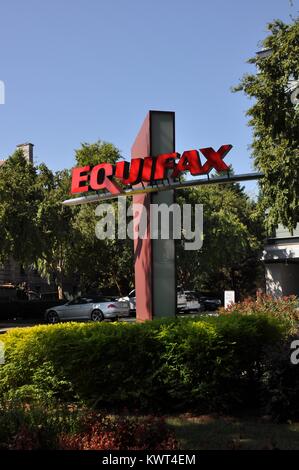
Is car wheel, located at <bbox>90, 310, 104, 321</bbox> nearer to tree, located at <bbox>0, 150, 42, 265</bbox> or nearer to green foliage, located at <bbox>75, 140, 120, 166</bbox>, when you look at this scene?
tree, located at <bbox>0, 150, 42, 265</bbox>

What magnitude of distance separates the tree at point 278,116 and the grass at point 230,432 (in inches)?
368

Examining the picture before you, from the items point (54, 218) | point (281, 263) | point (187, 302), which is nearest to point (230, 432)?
point (54, 218)

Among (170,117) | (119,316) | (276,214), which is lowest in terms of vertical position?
(119,316)

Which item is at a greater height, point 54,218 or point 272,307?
point 54,218

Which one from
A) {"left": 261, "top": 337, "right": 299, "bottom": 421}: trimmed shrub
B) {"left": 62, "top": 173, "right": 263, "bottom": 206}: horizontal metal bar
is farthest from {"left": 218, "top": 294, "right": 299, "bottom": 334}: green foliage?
{"left": 261, "top": 337, "right": 299, "bottom": 421}: trimmed shrub

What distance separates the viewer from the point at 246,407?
759 centimetres

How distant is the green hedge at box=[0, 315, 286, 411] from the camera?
7.30 meters

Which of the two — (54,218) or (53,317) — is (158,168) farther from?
(53,317)

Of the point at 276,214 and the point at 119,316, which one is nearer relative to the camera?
the point at 276,214

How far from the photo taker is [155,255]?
1023cm

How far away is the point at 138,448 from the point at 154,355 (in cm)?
315

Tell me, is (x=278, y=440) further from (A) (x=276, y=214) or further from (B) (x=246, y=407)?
(A) (x=276, y=214)

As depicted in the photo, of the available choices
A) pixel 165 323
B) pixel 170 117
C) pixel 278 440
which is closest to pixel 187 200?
pixel 170 117

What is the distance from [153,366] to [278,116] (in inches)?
393
